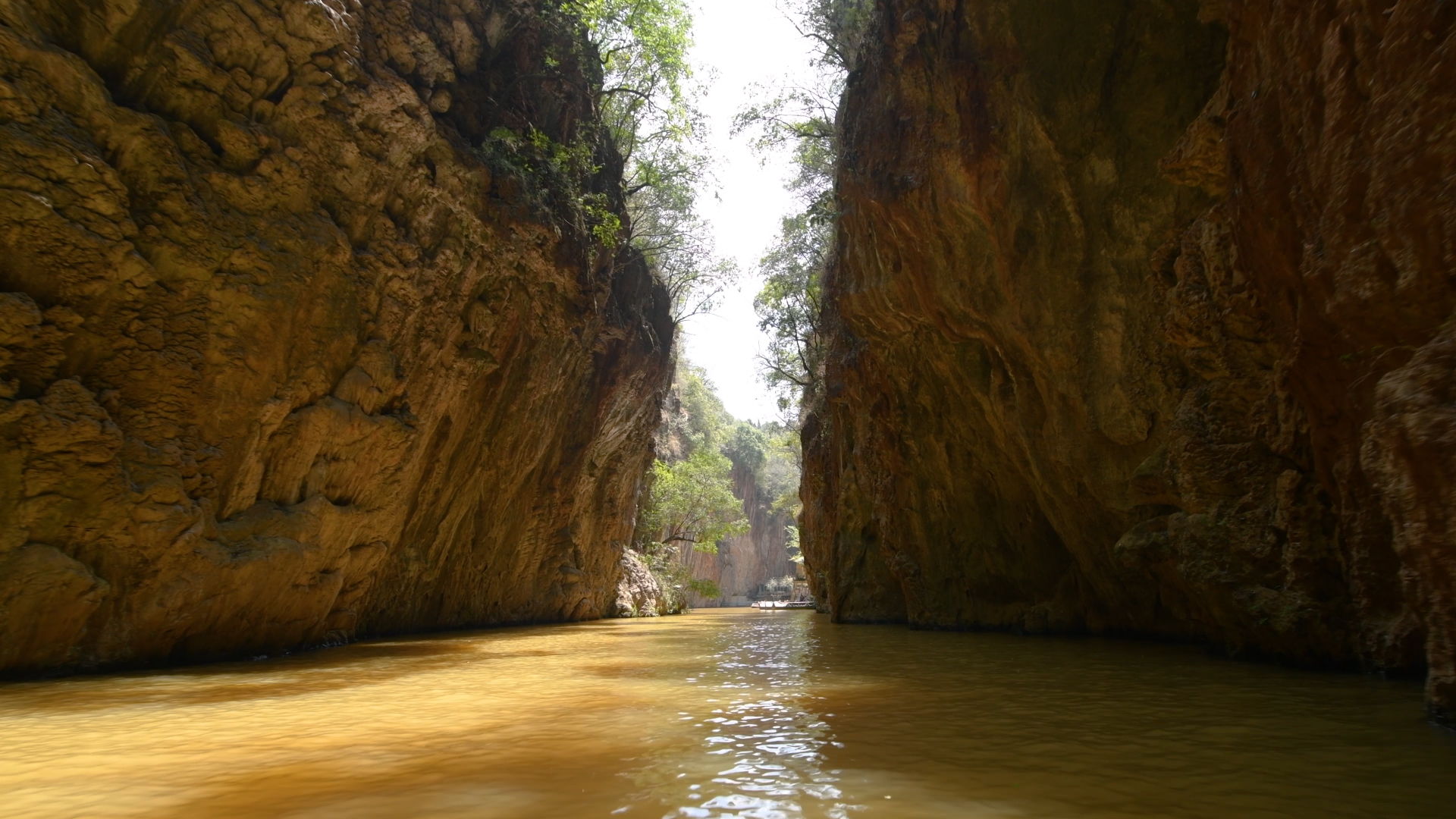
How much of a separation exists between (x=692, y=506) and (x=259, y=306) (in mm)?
24178

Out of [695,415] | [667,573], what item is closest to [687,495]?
[667,573]

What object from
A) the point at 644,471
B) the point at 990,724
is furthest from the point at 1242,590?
the point at 644,471

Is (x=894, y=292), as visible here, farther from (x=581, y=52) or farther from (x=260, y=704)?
(x=260, y=704)

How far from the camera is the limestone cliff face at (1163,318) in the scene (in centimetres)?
440

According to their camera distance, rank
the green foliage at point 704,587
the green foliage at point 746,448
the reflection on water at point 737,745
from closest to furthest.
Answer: the reflection on water at point 737,745 < the green foliage at point 704,587 < the green foliage at point 746,448

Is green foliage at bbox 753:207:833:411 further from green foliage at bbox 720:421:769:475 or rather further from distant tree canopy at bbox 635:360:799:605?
green foliage at bbox 720:421:769:475

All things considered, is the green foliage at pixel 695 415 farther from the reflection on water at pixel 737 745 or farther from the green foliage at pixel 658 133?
the reflection on water at pixel 737 745

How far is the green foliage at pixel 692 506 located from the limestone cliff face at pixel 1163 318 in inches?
543

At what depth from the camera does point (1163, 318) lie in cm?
884

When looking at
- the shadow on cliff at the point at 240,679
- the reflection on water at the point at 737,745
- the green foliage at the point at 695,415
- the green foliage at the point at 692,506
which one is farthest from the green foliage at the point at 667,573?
the reflection on water at the point at 737,745

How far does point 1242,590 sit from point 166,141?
13.2m

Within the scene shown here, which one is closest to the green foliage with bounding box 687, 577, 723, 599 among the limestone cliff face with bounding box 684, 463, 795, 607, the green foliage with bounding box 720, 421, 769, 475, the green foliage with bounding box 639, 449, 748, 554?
the green foliage with bounding box 639, 449, 748, 554

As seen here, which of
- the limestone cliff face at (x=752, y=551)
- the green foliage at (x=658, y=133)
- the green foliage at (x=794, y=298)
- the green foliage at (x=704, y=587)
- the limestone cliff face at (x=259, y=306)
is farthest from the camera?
the limestone cliff face at (x=752, y=551)

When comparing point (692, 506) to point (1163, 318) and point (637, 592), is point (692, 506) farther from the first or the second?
point (1163, 318)
